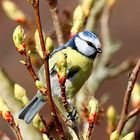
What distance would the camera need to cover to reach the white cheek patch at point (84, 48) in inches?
63.7

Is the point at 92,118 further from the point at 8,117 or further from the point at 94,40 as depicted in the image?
the point at 94,40

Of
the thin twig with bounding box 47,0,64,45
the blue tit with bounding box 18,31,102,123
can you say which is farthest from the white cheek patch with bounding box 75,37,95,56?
the thin twig with bounding box 47,0,64,45

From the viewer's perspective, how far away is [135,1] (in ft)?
17.5

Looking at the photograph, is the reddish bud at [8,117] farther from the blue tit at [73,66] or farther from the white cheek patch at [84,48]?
the white cheek patch at [84,48]

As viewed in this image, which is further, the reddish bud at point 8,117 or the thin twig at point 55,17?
the thin twig at point 55,17

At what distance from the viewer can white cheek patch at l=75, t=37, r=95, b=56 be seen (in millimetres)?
1619

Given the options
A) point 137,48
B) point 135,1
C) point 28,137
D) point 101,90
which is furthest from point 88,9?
point 135,1

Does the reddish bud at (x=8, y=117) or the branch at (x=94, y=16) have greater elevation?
the branch at (x=94, y=16)

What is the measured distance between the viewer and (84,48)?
168 centimetres

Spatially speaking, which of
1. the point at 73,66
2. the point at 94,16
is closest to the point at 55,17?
the point at 73,66

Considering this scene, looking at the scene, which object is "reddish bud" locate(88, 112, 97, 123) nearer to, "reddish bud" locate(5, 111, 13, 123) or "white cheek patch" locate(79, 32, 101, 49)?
"reddish bud" locate(5, 111, 13, 123)

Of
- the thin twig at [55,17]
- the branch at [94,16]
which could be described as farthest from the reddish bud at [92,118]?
the branch at [94,16]

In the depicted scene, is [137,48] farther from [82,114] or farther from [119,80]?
[82,114]

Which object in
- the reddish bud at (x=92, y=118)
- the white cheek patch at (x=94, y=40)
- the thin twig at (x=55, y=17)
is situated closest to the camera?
the reddish bud at (x=92, y=118)
